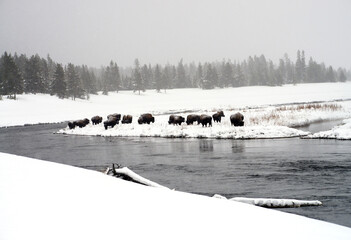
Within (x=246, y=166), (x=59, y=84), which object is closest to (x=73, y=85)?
(x=59, y=84)

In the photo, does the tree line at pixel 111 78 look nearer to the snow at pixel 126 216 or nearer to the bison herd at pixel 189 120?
the bison herd at pixel 189 120

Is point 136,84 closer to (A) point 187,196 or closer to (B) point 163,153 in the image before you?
(B) point 163,153

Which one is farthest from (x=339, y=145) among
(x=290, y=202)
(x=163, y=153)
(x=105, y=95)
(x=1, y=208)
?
(x=105, y=95)

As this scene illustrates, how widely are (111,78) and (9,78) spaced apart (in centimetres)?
4895

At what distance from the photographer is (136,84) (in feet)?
376

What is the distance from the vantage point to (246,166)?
15.2 metres

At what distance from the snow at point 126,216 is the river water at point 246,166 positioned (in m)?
3.57

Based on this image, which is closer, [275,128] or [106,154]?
[106,154]

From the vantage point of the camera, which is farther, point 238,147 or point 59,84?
point 59,84

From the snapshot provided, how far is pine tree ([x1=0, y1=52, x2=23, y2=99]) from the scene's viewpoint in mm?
73812

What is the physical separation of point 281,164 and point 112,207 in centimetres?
1140

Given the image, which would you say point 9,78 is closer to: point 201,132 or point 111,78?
point 111,78

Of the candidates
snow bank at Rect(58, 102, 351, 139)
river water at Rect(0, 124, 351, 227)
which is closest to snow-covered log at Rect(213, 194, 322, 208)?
river water at Rect(0, 124, 351, 227)

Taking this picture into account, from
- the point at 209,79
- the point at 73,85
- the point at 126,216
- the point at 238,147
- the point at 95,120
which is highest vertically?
the point at 209,79
